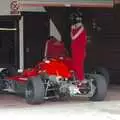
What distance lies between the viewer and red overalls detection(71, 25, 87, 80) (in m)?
13.8

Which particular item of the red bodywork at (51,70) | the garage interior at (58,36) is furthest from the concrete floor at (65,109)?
the garage interior at (58,36)

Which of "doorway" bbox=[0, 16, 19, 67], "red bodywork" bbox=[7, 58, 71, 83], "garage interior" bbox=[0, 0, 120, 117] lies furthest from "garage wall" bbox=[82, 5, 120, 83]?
"red bodywork" bbox=[7, 58, 71, 83]

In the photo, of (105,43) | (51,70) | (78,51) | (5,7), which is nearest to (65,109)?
(51,70)

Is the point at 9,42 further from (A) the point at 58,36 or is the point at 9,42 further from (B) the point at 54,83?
(B) the point at 54,83

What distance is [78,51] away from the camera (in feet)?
45.5

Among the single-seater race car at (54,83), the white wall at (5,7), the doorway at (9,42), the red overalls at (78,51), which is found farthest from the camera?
the doorway at (9,42)

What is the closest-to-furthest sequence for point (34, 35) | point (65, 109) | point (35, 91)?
point (65, 109)
point (35, 91)
point (34, 35)

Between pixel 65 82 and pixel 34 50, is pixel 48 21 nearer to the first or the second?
pixel 34 50

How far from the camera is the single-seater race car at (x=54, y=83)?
13.5 m

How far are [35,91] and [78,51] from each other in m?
→ 1.56

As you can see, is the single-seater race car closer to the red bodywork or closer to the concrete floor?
the red bodywork

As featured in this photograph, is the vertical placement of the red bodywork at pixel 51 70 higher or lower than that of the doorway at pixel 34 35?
lower

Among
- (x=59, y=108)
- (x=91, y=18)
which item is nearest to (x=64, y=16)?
(x=91, y=18)

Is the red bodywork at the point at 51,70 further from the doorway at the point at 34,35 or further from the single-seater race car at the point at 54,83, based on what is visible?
the doorway at the point at 34,35
